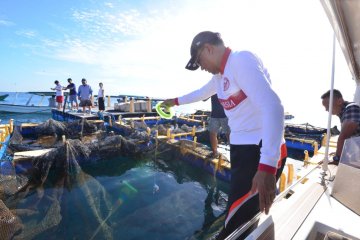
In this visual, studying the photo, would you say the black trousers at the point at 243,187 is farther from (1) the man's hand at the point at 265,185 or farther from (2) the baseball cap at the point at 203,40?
(2) the baseball cap at the point at 203,40

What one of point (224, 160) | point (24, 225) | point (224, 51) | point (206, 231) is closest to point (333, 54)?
point (224, 51)

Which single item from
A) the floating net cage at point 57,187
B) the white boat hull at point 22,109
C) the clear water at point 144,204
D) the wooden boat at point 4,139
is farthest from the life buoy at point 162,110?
the white boat hull at point 22,109

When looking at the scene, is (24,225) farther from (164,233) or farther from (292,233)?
(292,233)

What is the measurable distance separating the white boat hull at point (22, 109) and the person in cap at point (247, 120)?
2372cm

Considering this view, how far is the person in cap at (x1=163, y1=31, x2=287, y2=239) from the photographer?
1345mm

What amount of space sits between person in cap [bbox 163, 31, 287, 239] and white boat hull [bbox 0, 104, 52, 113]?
23716mm

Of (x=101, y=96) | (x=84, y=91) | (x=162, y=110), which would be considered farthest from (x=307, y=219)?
(x=101, y=96)

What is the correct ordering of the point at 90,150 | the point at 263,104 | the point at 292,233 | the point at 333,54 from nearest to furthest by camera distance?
the point at 263,104, the point at 292,233, the point at 333,54, the point at 90,150

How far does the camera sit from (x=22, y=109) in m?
22.2

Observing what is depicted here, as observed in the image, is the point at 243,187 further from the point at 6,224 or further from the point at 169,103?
the point at 6,224

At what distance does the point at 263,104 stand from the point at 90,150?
7.35 metres

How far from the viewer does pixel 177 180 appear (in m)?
7.07

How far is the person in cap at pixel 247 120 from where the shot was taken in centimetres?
134

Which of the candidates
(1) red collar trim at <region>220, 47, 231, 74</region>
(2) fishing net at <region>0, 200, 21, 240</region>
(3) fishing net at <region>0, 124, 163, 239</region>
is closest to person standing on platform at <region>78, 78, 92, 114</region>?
(3) fishing net at <region>0, 124, 163, 239</region>
